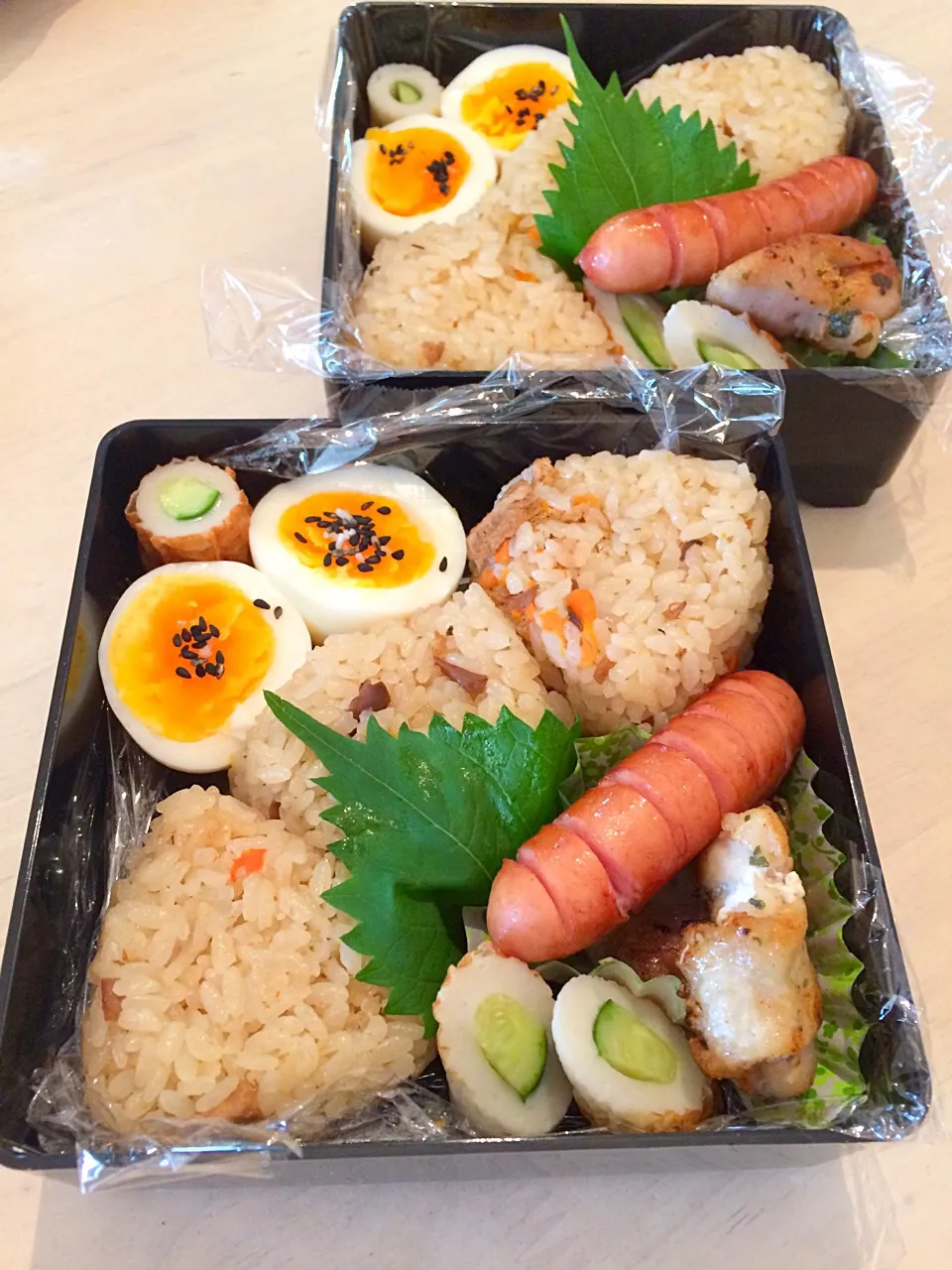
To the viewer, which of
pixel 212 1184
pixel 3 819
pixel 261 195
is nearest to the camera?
pixel 212 1184

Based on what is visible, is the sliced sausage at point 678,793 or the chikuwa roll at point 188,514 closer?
the sliced sausage at point 678,793

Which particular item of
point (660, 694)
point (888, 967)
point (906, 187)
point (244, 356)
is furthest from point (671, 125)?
point (888, 967)

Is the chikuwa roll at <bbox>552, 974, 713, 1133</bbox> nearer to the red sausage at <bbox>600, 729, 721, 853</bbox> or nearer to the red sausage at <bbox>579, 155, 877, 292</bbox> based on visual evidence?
the red sausage at <bbox>600, 729, 721, 853</bbox>

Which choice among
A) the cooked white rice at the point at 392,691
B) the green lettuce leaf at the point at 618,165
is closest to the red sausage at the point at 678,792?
the cooked white rice at the point at 392,691

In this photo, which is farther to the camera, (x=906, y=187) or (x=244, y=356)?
(x=906, y=187)

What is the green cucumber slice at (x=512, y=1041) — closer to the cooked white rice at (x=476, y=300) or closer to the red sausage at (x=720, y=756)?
the red sausage at (x=720, y=756)

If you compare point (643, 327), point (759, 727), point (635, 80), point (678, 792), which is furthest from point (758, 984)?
point (635, 80)

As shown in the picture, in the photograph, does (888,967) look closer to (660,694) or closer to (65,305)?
(660,694)
